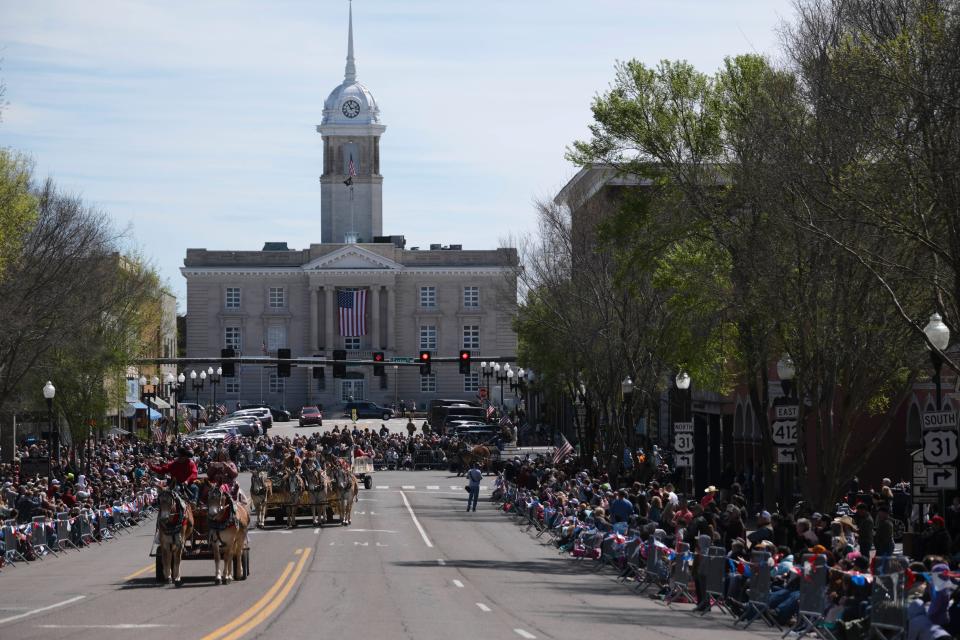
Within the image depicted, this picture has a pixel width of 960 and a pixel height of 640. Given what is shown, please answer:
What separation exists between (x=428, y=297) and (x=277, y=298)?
13.7 m

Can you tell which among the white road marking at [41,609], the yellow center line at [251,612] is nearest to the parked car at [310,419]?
the yellow center line at [251,612]

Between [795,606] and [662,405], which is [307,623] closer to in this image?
[795,606]

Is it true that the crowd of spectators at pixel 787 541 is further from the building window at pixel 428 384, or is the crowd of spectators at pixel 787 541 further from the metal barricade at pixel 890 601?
the building window at pixel 428 384

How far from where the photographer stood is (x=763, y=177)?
31.0 m

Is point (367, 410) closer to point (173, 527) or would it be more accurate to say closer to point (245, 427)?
point (245, 427)

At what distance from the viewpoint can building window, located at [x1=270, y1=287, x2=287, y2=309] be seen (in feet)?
471

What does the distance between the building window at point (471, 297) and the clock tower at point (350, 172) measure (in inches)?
628

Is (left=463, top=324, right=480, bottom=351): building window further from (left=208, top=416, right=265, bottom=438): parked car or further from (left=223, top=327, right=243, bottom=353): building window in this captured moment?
(left=208, top=416, right=265, bottom=438): parked car

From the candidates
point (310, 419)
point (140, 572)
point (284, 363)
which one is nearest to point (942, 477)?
point (140, 572)

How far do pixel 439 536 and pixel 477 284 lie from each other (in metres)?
103

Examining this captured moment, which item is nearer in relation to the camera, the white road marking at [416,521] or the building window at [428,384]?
the white road marking at [416,521]

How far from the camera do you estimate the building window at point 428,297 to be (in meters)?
144

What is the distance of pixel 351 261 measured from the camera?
143 meters

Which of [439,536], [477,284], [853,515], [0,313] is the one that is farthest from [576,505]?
[477,284]
